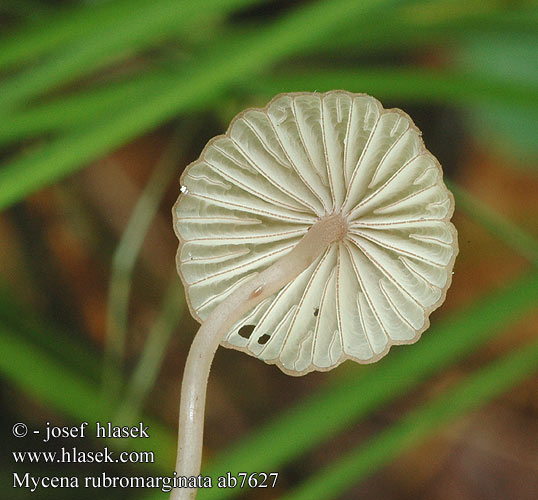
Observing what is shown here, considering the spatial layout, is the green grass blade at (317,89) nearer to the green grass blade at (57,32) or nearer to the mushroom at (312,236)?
the green grass blade at (57,32)

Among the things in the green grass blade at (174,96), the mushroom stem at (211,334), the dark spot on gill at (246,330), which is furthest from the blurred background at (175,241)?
the mushroom stem at (211,334)

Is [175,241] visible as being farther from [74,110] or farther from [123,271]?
[74,110]

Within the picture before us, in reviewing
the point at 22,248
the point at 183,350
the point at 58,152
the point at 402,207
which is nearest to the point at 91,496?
the point at 183,350

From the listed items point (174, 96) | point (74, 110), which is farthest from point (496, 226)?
point (74, 110)

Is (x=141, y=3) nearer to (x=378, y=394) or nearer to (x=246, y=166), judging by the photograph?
(x=246, y=166)

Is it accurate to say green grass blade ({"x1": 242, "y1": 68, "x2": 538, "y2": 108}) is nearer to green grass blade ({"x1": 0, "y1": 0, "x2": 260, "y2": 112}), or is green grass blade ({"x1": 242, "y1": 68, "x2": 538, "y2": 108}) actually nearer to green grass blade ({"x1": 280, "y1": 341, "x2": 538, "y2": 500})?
green grass blade ({"x1": 0, "y1": 0, "x2": 260, "y2": 112})

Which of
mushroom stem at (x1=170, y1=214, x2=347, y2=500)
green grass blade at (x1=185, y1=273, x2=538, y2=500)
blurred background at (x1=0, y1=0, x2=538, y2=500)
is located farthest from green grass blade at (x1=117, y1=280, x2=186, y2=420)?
mushroom stem at (x1=170, y1=214, x2=347, y2=500)
